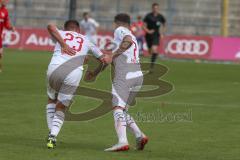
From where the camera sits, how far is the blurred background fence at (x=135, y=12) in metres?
43.8

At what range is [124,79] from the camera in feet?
39.5

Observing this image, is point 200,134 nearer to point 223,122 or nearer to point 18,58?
point 223,122

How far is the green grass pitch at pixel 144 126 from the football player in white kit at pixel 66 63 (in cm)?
64

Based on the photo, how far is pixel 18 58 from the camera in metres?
33.9

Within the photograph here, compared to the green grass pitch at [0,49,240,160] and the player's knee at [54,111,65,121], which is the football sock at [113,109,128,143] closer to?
the green grass pitch at [0,49,240,160]

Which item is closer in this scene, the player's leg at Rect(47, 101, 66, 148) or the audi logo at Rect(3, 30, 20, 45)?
the player's leg at Rect(47, 101, 66, 148)

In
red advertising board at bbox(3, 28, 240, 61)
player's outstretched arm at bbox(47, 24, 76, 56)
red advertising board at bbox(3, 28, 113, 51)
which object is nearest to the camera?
player's outstretched arm at bbox(47, 24, 76, 56)

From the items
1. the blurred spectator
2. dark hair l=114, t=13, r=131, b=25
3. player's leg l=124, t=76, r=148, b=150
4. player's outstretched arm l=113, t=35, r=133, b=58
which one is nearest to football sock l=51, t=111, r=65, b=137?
player's leg l=124, t=76, r=148, b=150

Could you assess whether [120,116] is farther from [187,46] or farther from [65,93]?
[187,46]

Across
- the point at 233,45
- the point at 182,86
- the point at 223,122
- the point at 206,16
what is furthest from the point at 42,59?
the point at 223,122

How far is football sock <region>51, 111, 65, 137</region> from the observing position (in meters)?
11.9

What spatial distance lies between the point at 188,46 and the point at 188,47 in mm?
47

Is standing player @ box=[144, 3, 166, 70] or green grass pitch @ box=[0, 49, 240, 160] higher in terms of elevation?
green grass pitch @ box=[0, 49, 240, 160]

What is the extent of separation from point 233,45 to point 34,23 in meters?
14.8
